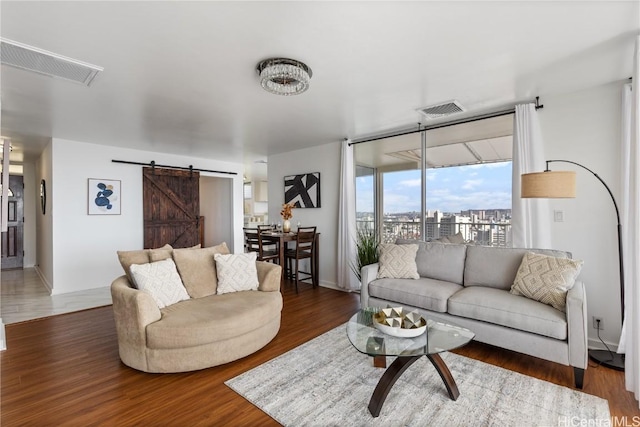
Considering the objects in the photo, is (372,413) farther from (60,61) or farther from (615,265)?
(60,61)

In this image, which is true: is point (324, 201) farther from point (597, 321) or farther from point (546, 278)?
point (597, 321)

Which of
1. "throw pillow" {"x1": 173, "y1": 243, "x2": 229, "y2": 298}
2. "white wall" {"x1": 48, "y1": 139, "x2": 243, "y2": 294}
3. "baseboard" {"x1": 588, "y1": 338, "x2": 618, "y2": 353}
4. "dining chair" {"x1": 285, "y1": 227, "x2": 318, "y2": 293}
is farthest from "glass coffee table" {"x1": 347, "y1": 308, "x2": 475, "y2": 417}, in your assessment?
"white wall" {"x1": 48, "y1": 139, "x2": 243, "y2": 294}

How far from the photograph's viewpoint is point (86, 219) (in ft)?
16.1

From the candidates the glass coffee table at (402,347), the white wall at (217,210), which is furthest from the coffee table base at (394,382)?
the white wall at (217,210)

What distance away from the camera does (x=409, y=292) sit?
3.09 metres

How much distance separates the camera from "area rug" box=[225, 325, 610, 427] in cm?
186

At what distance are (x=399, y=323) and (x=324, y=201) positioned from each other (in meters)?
3.44

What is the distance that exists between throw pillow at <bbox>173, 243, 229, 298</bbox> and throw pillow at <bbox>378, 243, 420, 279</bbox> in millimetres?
1844

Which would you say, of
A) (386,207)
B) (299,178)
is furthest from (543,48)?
(299,178)

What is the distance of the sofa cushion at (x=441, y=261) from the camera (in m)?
3.33

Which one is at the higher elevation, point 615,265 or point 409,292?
point 615,265

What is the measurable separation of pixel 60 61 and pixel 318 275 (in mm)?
4247

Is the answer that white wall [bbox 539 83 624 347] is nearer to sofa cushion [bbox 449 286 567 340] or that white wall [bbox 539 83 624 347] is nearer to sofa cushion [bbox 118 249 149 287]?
sofa cushion [bbox 449 286 567 340]

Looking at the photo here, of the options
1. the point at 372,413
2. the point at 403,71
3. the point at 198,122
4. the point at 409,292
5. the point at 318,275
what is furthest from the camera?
the point at 318,275
